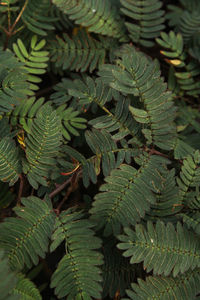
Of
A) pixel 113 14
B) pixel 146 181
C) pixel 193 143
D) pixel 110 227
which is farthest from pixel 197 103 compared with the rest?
pixel 110 227

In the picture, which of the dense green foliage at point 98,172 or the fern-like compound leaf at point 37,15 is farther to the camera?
the fern-like compound leaf at point 37,15

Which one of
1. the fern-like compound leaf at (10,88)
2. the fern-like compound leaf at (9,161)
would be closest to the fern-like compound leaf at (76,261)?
the fern-like compound leaf at (9,161)

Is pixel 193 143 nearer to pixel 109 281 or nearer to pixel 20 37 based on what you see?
pixel 109 281

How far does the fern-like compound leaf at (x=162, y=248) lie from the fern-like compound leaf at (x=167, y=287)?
5 centimetres

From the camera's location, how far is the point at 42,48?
7.44ft

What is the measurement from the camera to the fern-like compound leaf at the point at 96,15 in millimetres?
2137

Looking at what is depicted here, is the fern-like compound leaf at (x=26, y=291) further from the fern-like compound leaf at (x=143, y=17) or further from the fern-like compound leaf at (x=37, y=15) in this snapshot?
the fern-like compound leaf at (x=143, y=17)

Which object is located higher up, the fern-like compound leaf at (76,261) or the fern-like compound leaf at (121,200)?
the fern-like compound leaf at (121,200)

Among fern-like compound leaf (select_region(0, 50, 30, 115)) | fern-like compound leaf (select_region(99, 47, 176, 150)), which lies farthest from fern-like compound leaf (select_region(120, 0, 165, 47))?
fern-like compound leaf (select_region(0, 50, 30, 115))

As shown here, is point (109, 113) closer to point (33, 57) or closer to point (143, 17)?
point (33, 57)

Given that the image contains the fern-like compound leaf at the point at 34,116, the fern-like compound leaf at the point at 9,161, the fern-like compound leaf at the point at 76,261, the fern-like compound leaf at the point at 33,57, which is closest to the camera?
the fern-like compound leaf at the point at 76,261

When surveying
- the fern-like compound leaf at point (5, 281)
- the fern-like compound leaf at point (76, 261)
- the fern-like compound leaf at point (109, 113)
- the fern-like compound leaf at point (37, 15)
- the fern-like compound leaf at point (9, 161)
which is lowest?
the fern-like compound leaf at point (76, 261)

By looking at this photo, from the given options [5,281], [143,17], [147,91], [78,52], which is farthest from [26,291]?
[143,17]

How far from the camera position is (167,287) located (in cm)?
164
